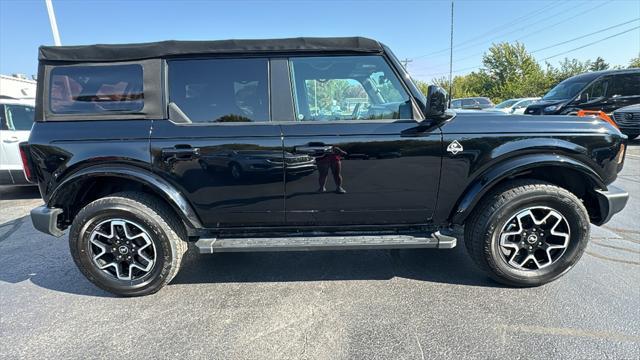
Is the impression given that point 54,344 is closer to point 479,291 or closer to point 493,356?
point 493,356

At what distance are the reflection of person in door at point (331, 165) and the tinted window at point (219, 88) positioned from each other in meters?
0.57

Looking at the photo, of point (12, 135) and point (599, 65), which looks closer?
point (12, 135)

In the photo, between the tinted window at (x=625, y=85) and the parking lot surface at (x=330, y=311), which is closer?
the parking lot surface at (x=330, y=311)

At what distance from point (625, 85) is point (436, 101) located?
10847mm

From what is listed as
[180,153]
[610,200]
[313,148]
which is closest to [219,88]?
[180,153]

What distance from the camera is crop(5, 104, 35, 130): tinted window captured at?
5227 millimetres

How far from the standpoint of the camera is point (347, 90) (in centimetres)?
268

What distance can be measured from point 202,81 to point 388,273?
91.4 inches

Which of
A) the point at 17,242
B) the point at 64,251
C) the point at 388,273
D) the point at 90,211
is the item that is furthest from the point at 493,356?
the point at 17,242

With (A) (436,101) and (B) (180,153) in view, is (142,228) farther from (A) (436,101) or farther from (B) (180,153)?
(A) (436,101)

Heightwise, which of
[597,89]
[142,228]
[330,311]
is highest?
[597,89]

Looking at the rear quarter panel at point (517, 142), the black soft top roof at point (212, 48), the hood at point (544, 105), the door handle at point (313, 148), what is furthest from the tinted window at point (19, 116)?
the hood at point (544, 105)

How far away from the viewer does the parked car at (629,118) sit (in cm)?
905

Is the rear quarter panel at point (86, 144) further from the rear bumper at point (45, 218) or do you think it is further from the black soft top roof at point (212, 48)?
the black soft top roof at point (212, 48)
